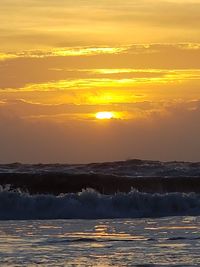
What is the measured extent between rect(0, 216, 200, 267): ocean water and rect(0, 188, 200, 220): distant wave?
8.14 ft

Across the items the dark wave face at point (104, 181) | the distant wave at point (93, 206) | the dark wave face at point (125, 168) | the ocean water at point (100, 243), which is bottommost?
the ocean water at point (100, 243)

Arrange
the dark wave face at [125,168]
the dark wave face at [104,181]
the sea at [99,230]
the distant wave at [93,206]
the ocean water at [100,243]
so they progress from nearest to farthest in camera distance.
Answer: the ocean water at [100,243], the sea at [99,230], the distant wave at [93,206], the dark wave face at [104,181], the dark wave face at [125,168]

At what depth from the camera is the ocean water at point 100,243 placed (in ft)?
49.8

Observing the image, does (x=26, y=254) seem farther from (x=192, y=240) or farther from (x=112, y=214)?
(x=112, y=214)

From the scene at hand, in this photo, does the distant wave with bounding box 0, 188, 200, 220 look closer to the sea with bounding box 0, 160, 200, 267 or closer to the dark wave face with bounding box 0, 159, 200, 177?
the sea with bounding box 0, 160, 200, 267

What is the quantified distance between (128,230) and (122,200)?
6987mm

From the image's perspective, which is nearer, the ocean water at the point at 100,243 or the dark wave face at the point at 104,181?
the ocean water at the point at 100,243

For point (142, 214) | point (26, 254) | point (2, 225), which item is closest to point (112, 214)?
point (142, 214)

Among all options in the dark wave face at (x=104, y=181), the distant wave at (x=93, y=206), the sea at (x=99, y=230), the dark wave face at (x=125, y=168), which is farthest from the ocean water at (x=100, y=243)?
the dark wave face at (x=125, y=168)

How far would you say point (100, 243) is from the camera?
57.9ft

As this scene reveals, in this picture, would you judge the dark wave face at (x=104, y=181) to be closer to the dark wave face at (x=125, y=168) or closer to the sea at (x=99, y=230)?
the dark wave face at (x=125, y=168)

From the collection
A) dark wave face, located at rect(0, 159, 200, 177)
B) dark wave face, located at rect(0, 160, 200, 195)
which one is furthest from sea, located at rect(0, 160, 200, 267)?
dark wave face, located at rect(0, 159, 200, 177)

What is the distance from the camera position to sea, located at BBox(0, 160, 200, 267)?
→ 1552 cm

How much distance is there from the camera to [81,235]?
1928cm
